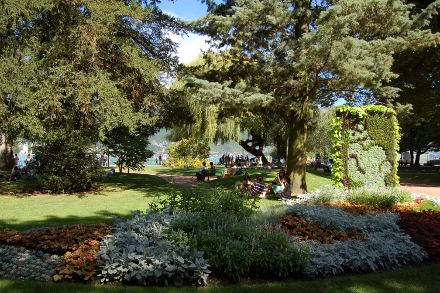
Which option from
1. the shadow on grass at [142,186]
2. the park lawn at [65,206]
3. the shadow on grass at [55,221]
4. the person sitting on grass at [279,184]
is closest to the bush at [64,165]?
the park lawn at [65,206]

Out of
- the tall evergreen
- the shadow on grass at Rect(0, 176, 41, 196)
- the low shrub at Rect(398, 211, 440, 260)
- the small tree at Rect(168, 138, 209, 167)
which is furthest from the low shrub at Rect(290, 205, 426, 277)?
the small tree at Rect(168, 138, 209, 167)

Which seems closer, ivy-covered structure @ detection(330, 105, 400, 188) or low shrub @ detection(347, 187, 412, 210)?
low shrub @ detection(347, 187, 412, 210)

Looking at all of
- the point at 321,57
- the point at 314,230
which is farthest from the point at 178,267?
the point at 321,57

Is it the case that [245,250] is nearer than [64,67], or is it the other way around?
[245,250]

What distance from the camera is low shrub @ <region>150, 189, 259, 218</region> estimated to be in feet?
23.0

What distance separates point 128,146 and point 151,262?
62.5 feet

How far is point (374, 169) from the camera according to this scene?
13.0 metres

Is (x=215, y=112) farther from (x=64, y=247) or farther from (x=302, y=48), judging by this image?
(x=64, y=247)

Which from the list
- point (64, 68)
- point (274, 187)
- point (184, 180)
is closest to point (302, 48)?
point (274, 187)

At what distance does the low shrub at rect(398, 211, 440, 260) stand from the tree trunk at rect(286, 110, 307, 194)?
24.3ft

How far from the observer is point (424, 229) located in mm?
6789

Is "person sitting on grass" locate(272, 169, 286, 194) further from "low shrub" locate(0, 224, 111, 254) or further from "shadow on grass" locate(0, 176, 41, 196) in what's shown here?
"shadow on grass" locate(0, 176, 41, 196)

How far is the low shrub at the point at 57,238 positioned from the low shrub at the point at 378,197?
721cm

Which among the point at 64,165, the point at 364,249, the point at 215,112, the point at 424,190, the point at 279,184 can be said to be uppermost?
the point at 215,112
